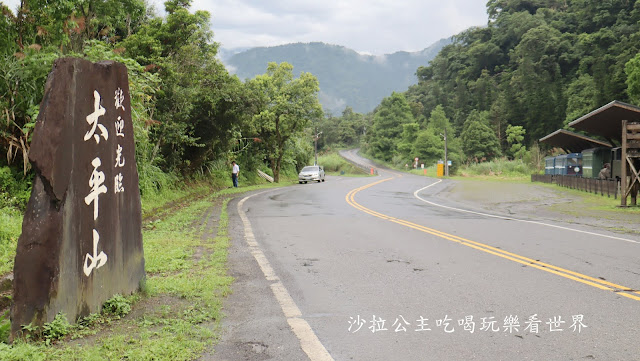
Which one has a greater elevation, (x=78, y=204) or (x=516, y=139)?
(x=516, y=139)

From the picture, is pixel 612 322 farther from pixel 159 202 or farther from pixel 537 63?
pixel 537 63

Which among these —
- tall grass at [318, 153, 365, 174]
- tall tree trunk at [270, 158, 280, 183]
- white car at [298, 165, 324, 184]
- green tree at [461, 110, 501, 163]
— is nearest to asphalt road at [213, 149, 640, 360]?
tall tree trunk at [270, 158, 280, 183]

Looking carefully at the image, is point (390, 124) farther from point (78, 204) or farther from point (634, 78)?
point (78, 204)

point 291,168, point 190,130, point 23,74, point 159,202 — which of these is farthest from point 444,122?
point 23,74

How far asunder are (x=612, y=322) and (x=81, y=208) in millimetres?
5147

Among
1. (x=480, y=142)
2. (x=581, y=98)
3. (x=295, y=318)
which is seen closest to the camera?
(x=295, y=318)

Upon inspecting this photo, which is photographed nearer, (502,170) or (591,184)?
(591,184)

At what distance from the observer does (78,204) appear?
176 inches

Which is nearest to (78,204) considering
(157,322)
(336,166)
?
(157,322)

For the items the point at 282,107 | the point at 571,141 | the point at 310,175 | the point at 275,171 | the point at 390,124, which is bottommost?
the point at 310,175

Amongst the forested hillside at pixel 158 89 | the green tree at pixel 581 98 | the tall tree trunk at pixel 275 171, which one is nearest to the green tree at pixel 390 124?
the green tree at pixel 581 98

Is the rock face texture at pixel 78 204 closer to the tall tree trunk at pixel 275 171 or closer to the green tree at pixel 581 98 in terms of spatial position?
the tall tree trunk at pixel 275 171

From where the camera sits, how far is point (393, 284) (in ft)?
20.4

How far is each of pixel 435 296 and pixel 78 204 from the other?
12.8 ft
